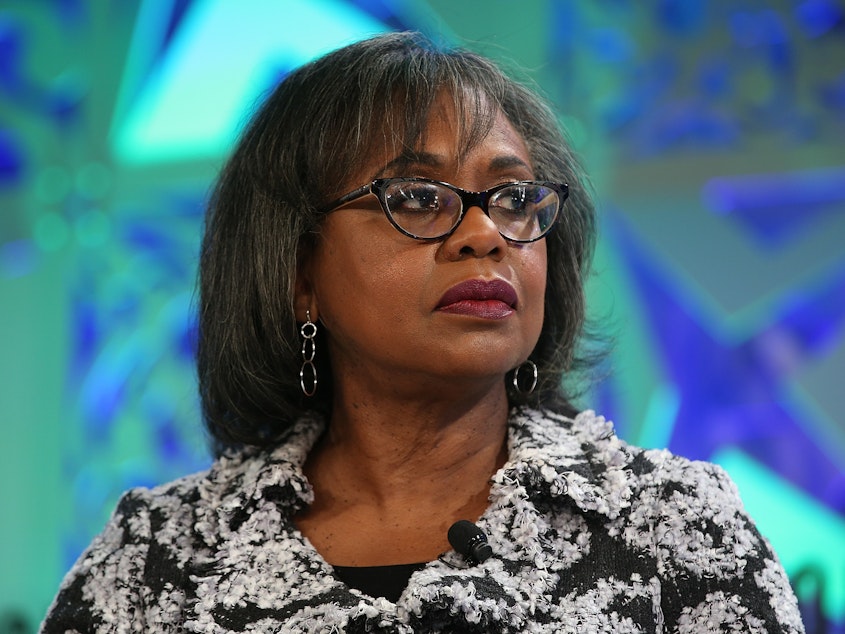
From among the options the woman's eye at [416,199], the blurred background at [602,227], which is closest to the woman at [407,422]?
the woman's eye at [416,199]

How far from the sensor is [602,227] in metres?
3.35

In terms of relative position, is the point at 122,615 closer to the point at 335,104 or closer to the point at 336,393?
the point at 336,393

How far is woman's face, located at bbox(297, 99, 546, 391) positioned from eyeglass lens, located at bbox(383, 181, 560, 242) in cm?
2

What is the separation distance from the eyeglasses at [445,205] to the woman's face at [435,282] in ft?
0.05

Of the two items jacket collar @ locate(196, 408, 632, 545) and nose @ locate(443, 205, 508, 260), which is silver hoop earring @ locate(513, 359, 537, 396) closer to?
jacket collar @ locate(196, 408, 632, 545)

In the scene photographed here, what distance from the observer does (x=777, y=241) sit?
3.29 m

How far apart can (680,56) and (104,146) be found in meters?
1.93

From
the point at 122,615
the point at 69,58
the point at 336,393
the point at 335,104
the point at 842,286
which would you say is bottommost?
the point at 122,615

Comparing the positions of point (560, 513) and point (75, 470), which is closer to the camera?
point (560, 513)

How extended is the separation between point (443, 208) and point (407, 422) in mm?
375

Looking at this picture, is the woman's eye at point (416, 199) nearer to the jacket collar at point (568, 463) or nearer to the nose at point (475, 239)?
the nose at point (475, 239)

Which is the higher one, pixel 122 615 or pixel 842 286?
pixel 842 286

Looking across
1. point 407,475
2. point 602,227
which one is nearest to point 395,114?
point 407,475

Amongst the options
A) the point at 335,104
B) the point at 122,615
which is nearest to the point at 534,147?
the point at 335,104
